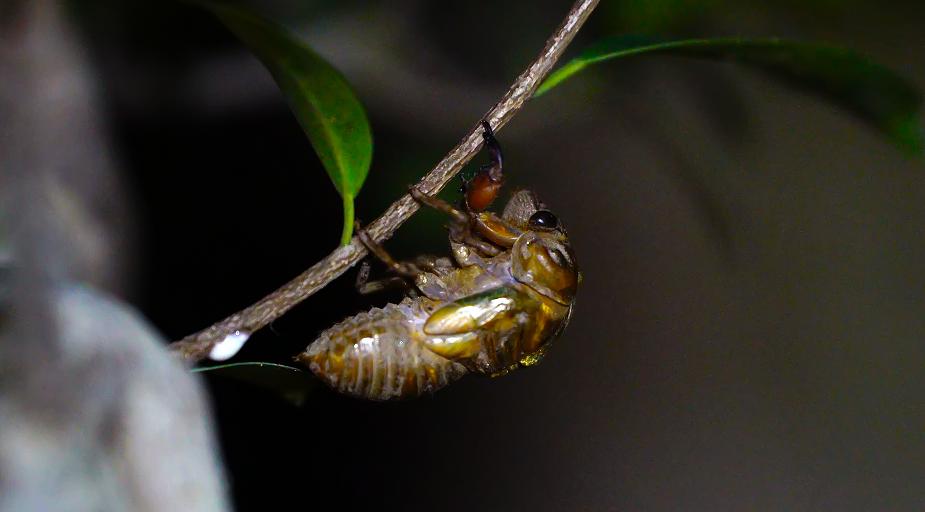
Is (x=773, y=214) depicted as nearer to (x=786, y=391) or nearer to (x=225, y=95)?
(x=786, y=391)

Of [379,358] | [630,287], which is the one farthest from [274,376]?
[630,287]

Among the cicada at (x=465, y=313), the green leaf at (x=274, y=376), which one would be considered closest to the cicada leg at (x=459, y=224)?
the cicada at (x=465, y=313)

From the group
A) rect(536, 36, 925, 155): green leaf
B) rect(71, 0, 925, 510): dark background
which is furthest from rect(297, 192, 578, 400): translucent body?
rect(71, 0, 925, 510): dark background

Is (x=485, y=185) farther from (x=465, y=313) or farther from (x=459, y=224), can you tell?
(x=465, y=313)

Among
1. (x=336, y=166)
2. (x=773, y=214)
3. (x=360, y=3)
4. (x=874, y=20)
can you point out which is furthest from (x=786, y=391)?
(x=336, y=166)

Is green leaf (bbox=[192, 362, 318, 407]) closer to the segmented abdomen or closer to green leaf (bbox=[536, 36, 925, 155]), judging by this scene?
the segmented abdomen

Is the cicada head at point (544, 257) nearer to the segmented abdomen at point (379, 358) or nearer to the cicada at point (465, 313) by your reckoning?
the cicada at point (465, 313)
